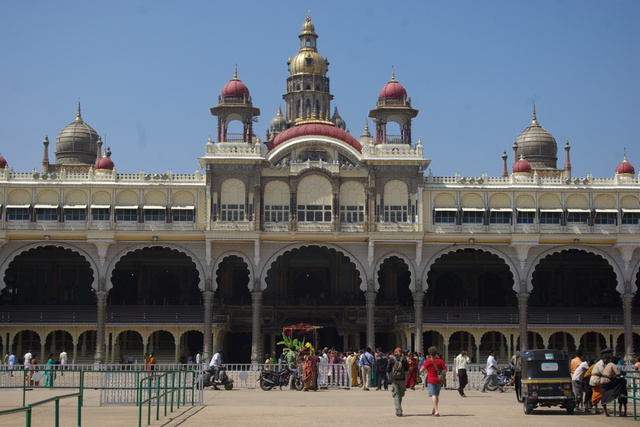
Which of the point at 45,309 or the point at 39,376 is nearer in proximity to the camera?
the point at 39,376

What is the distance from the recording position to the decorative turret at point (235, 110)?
54.9m

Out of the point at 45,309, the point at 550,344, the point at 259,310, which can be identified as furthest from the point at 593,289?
the point at 45,309

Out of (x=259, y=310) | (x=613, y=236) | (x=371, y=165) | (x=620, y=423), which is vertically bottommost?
(x=620, y=423)

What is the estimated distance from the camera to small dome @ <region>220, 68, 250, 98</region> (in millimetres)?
55531

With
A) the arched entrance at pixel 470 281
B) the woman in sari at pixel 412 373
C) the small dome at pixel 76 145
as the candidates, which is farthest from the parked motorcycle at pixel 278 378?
the small dome at pixel 76 145

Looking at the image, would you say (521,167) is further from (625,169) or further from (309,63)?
(309,63)

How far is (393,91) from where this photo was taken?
56.3 metres

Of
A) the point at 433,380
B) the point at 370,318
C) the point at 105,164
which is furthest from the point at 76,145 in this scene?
the point at 433,380

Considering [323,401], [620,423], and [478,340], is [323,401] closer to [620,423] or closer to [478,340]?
[620,423]

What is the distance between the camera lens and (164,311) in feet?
182

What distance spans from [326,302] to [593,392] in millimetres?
33641

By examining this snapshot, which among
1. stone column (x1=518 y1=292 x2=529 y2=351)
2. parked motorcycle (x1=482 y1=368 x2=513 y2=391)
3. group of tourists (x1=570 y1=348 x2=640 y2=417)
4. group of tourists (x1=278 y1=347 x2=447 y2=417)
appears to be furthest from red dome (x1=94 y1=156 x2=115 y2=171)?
group of tourists (x1=570 y1=348 x2=640 y2=417)

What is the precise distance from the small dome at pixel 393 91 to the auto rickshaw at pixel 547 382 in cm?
3234

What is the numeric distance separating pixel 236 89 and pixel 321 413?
33041 mm
